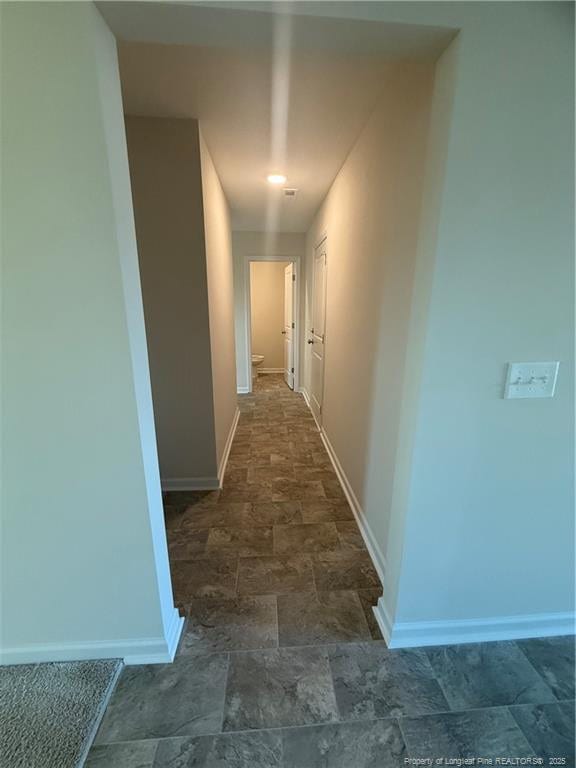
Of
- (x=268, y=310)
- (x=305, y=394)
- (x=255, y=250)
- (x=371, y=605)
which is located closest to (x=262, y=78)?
(x=371, y=605)

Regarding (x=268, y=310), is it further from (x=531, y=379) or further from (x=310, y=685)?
(x=310, y=685)

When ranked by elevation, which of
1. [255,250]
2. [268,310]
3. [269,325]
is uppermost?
[255,250]

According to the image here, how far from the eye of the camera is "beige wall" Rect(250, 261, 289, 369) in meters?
6.12

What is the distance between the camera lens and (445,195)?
915 mm

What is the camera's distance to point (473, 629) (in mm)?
1351

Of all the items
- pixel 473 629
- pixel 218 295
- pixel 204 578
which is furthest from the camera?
pixel 218 295

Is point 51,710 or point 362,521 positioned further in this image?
point 362,521

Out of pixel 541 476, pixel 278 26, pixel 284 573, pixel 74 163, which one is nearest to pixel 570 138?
pixel 278 26

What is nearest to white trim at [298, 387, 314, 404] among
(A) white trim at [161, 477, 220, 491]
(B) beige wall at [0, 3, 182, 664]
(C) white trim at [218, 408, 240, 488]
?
(C) white trim at [218, 408, 240, 488]

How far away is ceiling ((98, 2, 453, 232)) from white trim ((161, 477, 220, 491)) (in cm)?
233

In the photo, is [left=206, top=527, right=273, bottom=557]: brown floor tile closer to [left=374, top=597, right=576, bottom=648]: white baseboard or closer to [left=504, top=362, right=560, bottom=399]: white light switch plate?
[left=374, top=597, right=576, bottom=648]: white baseboard

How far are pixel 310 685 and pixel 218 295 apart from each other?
2.43 metres

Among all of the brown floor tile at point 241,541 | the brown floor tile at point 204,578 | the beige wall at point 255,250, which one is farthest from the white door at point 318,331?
the brown floor tile at point 204,578

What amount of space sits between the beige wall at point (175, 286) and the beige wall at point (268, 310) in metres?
4.07
